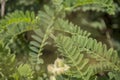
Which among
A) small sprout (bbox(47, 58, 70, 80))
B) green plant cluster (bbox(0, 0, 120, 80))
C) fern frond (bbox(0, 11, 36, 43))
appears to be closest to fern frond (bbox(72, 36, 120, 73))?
green plant cluster (bbox(0, 0, 120, 80))

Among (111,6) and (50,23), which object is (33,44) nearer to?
(50,23)

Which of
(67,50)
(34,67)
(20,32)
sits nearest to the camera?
(67,50)

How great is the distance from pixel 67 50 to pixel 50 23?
379 mm

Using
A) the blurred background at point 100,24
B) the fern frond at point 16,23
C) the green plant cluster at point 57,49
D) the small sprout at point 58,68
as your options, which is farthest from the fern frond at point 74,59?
the blurred background at point 100,24

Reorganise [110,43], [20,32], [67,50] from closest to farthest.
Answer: [67,50] < [20,32] < [110,43]

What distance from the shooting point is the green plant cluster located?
3.46 feet

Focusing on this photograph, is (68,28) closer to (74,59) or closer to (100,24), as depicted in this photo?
(74,59)

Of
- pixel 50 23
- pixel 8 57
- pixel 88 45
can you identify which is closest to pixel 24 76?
pixel 8 57

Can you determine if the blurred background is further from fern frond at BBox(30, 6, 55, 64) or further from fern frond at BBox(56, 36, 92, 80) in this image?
fern frond at BBox(56, 36, 92, 80)

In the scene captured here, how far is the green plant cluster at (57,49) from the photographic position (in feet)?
3.46

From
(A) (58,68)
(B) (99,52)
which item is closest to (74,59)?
(B) (99,52)

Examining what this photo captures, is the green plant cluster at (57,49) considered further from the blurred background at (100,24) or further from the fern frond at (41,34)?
the blurred background at (100,24)

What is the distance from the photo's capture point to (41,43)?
52.0 inches

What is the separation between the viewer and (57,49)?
1225 millimetres
